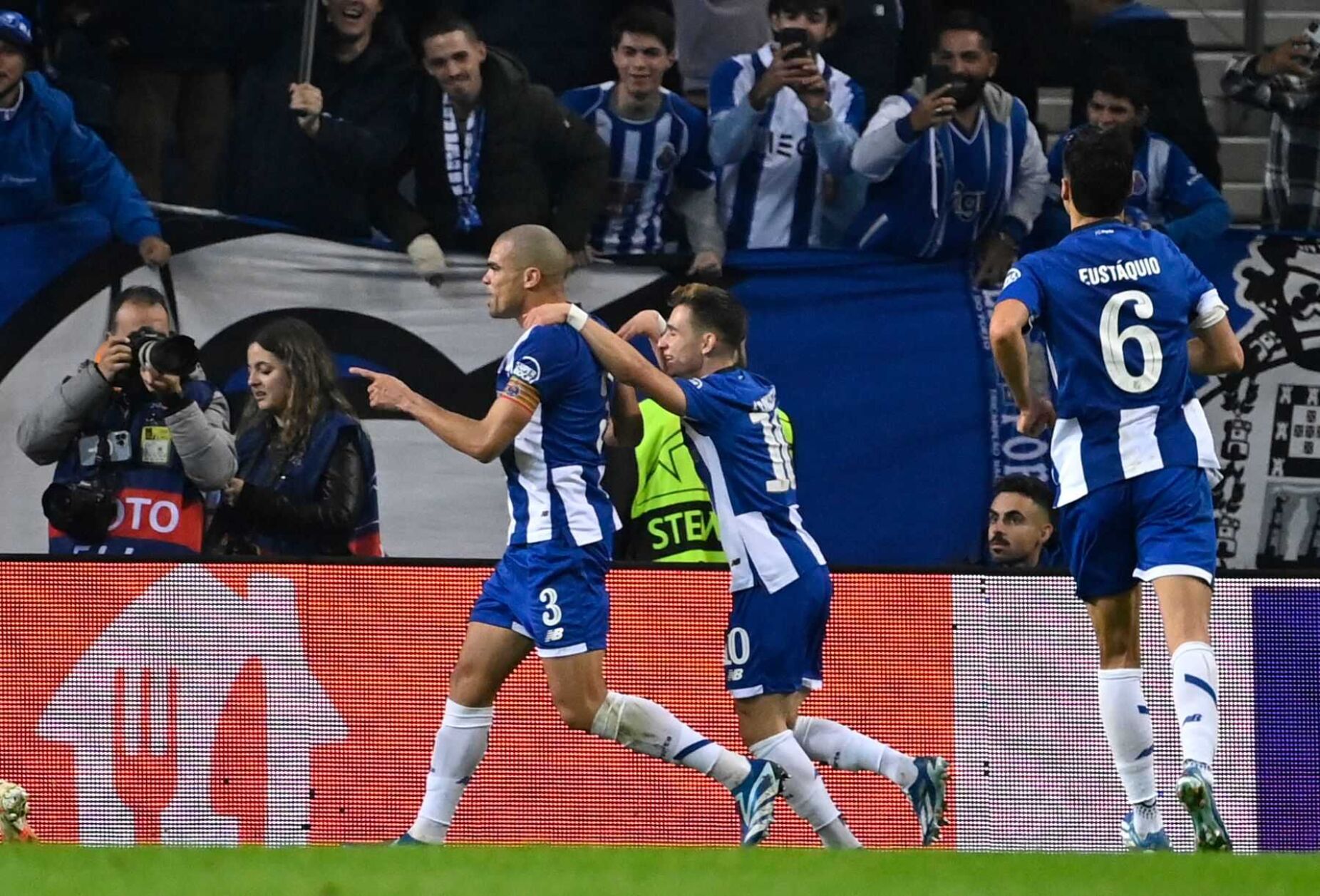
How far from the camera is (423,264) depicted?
9.77m

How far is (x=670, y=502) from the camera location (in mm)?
8742

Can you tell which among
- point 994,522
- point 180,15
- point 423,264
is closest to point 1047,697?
point 994,522

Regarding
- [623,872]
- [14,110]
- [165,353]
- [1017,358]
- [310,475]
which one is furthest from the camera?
[14,110]

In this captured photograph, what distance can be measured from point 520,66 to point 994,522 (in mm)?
3085

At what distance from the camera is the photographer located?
8.62 metres

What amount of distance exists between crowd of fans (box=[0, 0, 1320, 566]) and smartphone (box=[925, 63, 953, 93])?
1cm

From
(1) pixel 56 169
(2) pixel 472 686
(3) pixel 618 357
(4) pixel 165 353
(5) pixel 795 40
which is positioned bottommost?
(2) pixel 472 686

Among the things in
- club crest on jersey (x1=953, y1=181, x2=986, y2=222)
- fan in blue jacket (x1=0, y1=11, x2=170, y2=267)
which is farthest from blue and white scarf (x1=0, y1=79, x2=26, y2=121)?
club crest on jersey (x1=953, y1=181, x2=986, y2=222)

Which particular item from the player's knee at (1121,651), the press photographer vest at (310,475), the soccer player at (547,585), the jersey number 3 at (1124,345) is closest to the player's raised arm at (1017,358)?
the jersey number 3 at (1124,345)

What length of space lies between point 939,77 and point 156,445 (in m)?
3.99

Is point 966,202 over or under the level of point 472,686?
over

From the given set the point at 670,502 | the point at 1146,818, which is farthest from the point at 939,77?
the point at 1146,818

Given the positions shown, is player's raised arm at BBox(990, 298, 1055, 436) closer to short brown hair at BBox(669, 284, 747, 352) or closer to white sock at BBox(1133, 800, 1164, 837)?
white sock at BBox(1133, 800, 1164, 837)

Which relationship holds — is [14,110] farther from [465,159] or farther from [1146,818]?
[1146,818]
